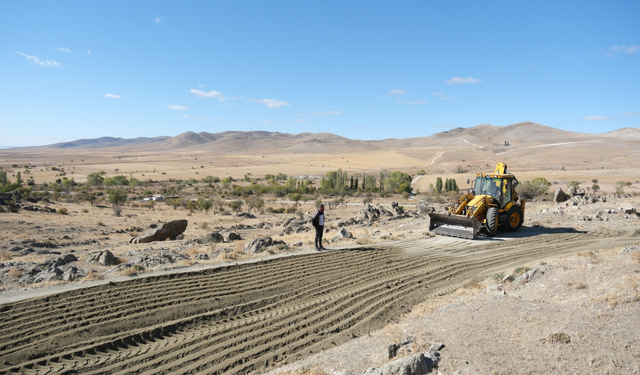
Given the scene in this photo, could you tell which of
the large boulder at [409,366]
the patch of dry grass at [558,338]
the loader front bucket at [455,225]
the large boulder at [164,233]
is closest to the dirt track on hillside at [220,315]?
the large boulder at [409,366]

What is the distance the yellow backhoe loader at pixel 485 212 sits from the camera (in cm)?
1587

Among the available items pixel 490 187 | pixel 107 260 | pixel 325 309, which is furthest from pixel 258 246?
pixel 490 187

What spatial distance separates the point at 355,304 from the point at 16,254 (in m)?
15.3

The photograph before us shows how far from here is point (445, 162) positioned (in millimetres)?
126188

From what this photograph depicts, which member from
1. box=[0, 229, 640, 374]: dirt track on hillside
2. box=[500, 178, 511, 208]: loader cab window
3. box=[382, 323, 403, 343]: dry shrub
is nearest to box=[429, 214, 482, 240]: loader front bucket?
box=[500, 178, 511, 208]: loader cab window

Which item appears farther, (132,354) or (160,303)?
(160,303)

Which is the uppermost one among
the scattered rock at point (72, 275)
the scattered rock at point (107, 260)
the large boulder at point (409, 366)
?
the large boulder at point (409, 366)

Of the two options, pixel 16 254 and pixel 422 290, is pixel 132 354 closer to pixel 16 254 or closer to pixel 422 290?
pixel 422 290

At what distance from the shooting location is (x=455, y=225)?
16297 mm

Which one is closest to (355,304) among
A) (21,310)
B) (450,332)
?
(450,332)

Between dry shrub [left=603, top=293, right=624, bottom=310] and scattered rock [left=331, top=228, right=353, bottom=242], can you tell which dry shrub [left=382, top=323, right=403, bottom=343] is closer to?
dry shrub [left=603, top=293, right=624, bottom=310]

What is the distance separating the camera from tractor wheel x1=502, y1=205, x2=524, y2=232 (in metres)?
17.0

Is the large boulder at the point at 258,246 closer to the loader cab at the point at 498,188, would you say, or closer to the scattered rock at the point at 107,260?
the scattered rock at the point at 107,260

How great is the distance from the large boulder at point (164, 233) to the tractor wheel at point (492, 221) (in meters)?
15.6
